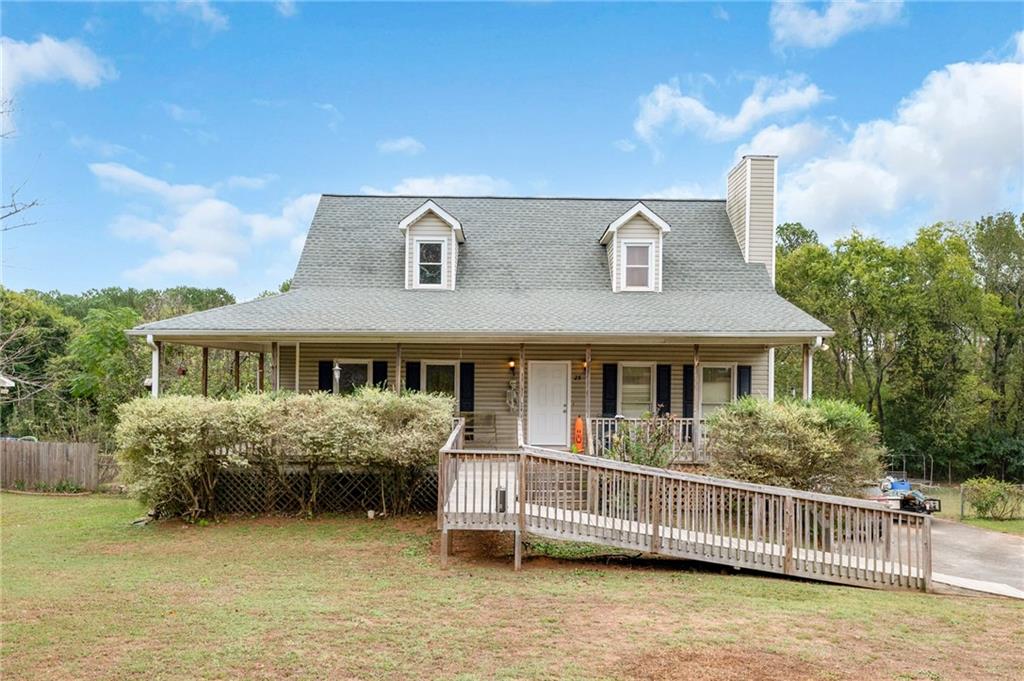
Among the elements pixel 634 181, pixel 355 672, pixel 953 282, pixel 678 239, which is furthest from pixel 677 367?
pixel 953 282

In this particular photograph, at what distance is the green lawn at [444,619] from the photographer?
16.3 ft

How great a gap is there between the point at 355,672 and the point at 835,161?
3325 centimetres

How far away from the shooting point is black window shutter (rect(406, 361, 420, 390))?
48.7 feet

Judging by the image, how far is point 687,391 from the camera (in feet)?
47.8

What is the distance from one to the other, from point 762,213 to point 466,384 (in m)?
9.34

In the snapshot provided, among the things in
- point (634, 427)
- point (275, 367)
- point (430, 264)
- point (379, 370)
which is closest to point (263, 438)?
point (275, 367)

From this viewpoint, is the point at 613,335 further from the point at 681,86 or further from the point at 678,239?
the point at 681,86

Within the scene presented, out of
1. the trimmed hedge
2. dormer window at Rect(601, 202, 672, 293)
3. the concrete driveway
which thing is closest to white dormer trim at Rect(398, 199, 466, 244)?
dormer window at Rect(601, 202, 672, 293)

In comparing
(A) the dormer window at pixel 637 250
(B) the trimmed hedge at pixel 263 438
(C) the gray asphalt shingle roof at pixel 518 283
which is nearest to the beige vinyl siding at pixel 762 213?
(C) the gray asphalt shingle roof at pixel 518 283

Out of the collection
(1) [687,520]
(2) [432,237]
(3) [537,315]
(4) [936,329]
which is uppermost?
(2) [432,237]

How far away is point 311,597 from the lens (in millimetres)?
6688

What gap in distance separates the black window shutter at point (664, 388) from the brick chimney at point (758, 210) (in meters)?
4.21

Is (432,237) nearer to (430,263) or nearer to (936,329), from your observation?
(430,263)

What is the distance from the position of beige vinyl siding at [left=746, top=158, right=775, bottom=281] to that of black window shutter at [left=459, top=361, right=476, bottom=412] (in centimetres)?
819
